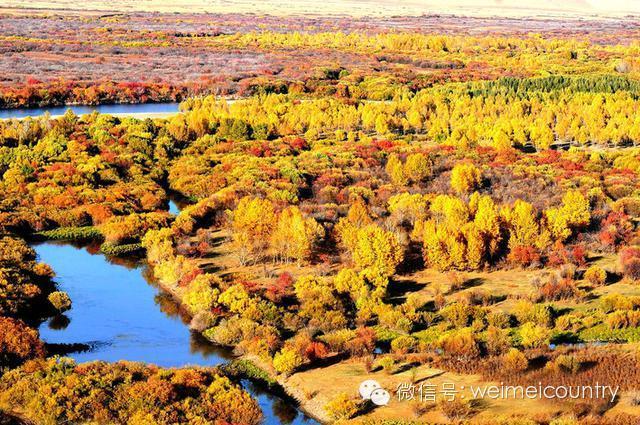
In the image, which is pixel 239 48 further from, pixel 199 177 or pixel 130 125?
pixel 199 177

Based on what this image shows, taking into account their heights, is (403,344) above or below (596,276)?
below

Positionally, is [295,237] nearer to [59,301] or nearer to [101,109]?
[59,301]

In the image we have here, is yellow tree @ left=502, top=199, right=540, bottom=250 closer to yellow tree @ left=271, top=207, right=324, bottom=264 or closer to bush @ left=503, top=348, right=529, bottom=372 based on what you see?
yellow tree @ left=271, top=207, right=324, bottom=264

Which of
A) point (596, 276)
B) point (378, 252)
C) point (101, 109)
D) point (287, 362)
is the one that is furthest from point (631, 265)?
point (101, 109)

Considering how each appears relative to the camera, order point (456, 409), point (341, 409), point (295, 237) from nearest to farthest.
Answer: point (456, 409)
point (341, 409)
point (295, 237)

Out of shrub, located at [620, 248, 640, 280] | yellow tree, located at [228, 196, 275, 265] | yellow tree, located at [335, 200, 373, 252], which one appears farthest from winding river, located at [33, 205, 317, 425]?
shrub, located at [620, 248, 640, 280]

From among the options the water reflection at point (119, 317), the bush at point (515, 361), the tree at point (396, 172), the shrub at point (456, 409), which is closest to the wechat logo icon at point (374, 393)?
the shrub at point (456, 409)

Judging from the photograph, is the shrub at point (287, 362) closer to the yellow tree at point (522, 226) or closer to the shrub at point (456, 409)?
the shrub at point (456, 409)
